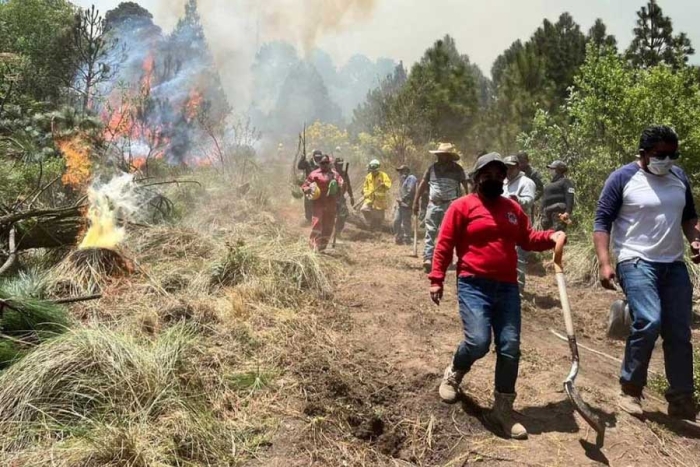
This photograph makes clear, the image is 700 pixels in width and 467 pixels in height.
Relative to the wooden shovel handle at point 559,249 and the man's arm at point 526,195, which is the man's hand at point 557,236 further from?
the man's arm at point 526,195

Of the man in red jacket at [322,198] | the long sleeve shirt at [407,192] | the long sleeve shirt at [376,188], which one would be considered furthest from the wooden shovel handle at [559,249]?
the long sleeve shirt at [376,188]

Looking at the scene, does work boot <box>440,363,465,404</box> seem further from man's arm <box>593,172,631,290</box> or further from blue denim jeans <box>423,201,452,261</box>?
blue denim jeans <box>423,201,452,261</box>

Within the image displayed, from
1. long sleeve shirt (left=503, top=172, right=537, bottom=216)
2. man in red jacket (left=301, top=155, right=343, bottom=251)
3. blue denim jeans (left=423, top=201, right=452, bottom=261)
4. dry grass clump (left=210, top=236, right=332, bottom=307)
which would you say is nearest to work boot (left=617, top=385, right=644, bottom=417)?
long sleeve shirt (left=503, top=172, right=537, bottom=216)

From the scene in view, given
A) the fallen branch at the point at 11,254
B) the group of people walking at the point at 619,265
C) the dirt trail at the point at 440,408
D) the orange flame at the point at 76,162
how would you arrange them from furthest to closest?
the orange flame at the point at 76,162 → the fallen branch at the point at 11,254 → the group of people walking at the point at 619,265 → the dirt trail at the point at 440,408

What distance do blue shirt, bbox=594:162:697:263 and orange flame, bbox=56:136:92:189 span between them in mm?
7140

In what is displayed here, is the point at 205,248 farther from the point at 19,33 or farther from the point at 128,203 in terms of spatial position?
the point at 19,33

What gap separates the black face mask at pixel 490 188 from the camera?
3422 millimetres

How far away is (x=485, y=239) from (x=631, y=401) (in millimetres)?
1366

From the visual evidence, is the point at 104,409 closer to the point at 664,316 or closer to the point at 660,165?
the point at 664,316

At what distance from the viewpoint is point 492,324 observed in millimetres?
3396

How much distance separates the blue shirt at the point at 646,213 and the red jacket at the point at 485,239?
1.56 ft

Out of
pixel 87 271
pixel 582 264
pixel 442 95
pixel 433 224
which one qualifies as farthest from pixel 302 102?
pixel 87 271

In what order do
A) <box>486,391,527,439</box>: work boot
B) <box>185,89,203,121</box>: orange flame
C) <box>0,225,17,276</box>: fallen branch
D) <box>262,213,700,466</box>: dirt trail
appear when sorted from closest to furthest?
<box>262,213,700,466</box>: dirt trail, <box>486,391,527,439</box>: work boot, <box>0,225,17,276</box>: fallen branch, <box>185,89,203,121</box>: orange flame

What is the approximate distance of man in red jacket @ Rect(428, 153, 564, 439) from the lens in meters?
3.25
